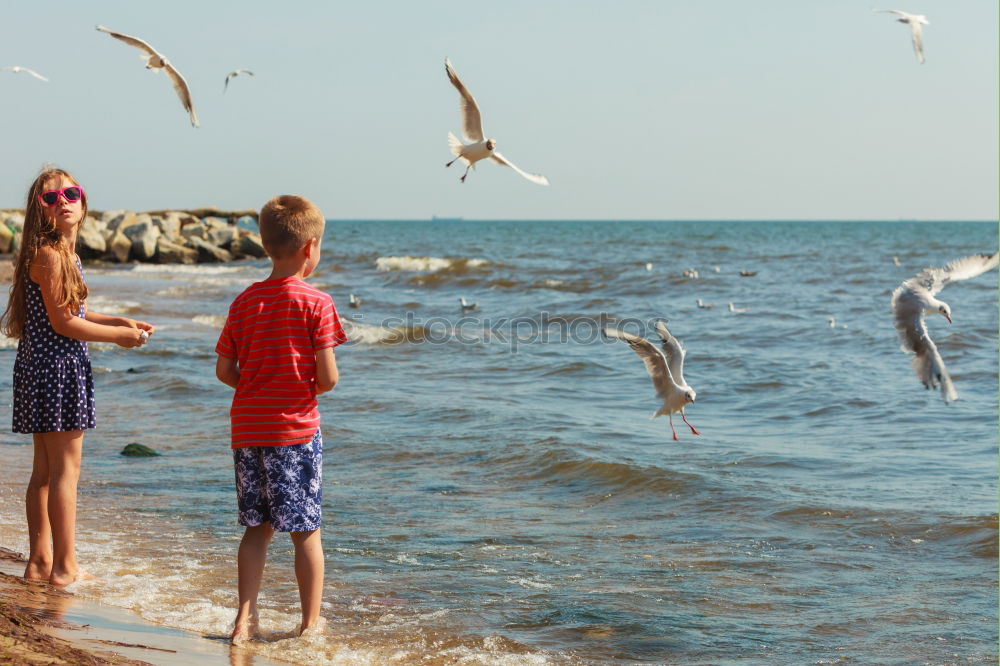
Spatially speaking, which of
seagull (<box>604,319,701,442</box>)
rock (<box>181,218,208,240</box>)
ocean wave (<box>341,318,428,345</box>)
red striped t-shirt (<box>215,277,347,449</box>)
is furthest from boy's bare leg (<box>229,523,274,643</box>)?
rock (<box>181,218,208,240</box>)

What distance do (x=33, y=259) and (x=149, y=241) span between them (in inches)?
1409

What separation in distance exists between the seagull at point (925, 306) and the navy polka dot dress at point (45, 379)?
345cm

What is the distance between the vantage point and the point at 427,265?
124 feet

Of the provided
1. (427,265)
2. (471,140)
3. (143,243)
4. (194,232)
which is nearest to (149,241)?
(143,243)

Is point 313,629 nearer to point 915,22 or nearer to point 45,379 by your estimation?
point 45,379

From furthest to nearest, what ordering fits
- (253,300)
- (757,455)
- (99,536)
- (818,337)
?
(818,337) < (757,455) < (99,536) < (253,300)

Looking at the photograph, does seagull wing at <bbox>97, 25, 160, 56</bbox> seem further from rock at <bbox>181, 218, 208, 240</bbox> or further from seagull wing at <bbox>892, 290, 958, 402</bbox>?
rock at <bbox>181, 218, 208, 240</bbox>

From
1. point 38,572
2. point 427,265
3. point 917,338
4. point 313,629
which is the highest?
point 427,265

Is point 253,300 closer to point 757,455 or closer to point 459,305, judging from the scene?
point 757,455

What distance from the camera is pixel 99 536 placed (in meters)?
5.57

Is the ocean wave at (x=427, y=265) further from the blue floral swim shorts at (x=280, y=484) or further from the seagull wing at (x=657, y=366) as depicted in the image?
the blue floral swim shorts at (x=280, y=484)

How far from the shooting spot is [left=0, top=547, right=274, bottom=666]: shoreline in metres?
3.16

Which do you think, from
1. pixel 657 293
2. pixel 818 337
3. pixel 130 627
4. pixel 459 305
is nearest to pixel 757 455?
pixel 130 627

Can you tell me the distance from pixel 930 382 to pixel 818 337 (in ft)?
40.6
